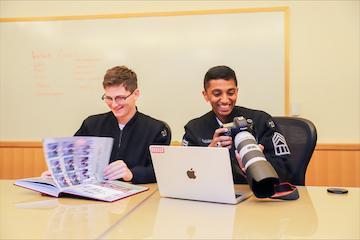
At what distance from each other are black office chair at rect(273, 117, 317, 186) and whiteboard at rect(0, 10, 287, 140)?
3.01 feet

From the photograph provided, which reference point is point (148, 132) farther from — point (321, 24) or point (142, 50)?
point (321, 24)

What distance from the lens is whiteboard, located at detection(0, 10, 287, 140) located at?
2656 mm

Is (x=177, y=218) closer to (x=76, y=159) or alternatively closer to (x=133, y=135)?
(x=76, y=159)

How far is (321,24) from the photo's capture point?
8.52 ft

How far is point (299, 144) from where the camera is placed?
169cm

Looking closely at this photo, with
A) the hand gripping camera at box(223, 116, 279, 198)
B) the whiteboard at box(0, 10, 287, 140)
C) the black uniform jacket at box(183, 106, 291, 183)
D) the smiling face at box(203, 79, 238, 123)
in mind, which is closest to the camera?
the hand gripping camera at box(223, 116, 279, 198)

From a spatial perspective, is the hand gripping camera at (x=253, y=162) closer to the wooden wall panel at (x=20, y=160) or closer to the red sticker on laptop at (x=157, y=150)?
the red sticker on laptop at (x=157, y=150)

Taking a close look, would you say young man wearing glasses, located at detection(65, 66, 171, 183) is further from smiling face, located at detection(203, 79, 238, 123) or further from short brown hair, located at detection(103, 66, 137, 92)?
smiling face, located at detection(203, 79, 238, 123)

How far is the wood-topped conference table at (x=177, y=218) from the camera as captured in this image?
895 millimetres

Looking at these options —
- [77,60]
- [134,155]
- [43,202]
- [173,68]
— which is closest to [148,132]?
[134,155]

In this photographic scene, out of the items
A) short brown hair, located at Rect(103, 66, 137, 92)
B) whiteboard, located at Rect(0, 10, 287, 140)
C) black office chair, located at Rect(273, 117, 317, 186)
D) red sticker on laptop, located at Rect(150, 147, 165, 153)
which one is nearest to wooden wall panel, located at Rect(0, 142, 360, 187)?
whiteboard, located at Rect(0, 10, 287, 140)

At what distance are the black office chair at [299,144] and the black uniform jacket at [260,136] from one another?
0.05 metres

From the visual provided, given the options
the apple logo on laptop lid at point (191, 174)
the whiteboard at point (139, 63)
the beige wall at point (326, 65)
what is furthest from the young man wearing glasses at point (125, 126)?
the beige wall at point (326, 65)

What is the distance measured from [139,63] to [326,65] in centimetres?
132
